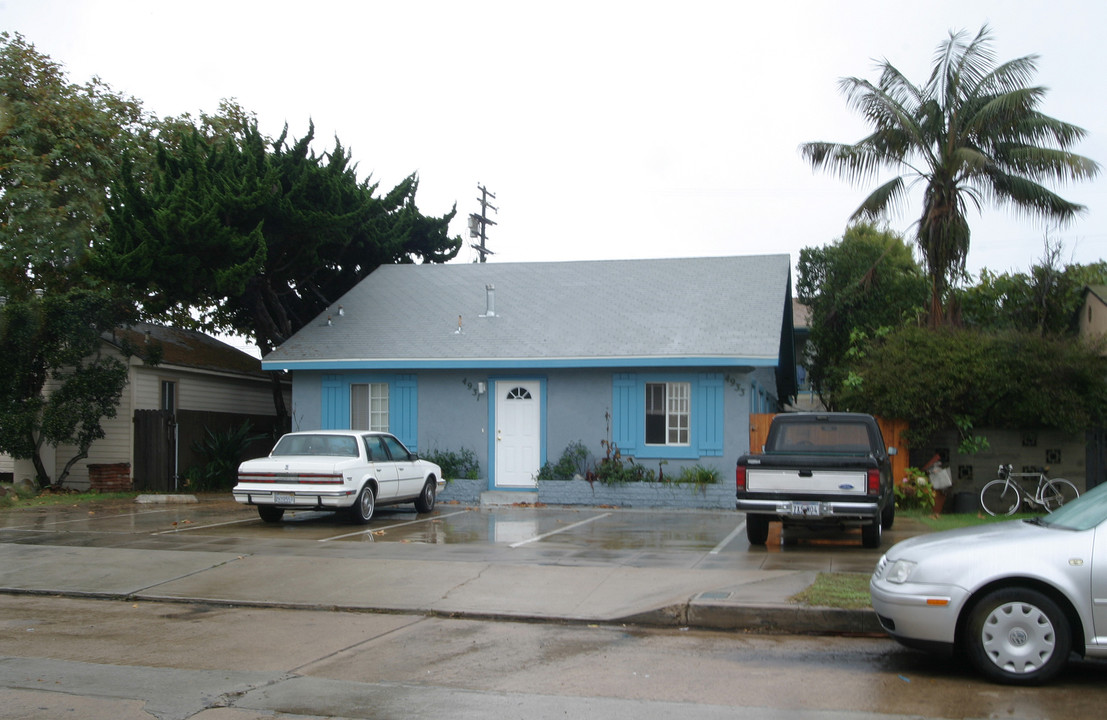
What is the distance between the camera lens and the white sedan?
14930 mm

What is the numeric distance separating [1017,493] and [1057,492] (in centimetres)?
66

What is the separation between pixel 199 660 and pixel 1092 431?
16159mm

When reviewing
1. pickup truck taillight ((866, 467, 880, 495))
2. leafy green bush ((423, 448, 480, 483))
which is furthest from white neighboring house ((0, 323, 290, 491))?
pickup truck taillight ((866, 467, 880, 495))

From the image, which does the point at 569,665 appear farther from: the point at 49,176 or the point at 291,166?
the point at 49,176

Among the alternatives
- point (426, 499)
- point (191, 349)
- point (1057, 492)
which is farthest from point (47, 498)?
point (1057, 492)

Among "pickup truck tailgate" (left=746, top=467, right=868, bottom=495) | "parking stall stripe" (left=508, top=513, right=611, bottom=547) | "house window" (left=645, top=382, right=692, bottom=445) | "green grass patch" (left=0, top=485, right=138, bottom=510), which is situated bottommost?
"parking stall stripe" (left=508, top=513, right=611, bottom=547)

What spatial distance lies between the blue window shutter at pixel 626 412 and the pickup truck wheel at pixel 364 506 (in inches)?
233

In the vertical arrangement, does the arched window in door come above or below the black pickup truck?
above

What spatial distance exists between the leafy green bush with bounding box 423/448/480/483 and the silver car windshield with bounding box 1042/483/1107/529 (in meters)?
14.2

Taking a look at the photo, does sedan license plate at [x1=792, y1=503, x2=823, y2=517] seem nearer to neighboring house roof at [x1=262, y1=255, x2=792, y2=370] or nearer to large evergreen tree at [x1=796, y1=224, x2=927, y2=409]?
neighboring house roof at [x1=262, y1=255, x2=792, y2=370]

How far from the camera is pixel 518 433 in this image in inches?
815

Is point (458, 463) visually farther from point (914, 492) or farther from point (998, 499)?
point (998, 499)

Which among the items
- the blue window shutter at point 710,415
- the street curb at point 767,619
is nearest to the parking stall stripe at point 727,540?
the blue window shutter at point 710,415

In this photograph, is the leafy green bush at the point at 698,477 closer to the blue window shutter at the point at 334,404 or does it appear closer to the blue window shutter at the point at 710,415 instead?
the blue window shutter at the point at 710,415
